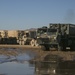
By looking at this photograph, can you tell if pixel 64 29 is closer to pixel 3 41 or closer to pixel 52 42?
pixel 52 42

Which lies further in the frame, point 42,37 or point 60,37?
point 60,37

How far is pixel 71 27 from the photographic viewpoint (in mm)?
30766

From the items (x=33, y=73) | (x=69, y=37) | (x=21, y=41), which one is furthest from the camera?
(x=21, y=41)

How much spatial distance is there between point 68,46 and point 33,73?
62.6 feet

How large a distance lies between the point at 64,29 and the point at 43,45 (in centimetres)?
301

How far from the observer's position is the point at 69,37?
3017cm

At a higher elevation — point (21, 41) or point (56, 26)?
point (56, 26)

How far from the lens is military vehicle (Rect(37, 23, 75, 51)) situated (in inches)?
1117

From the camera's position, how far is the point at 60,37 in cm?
2895

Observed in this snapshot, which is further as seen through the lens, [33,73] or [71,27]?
[71,27]

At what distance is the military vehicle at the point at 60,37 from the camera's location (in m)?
28.4

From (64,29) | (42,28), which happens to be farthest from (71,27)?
(42,28)

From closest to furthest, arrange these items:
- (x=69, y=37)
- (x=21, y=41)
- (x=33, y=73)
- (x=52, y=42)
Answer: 1. (x=33, y=73)
2. (x=52, y=42)
3. (x=69, y=37)
4. (x=21, y=41)

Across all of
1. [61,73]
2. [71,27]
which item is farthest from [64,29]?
[61,73]
